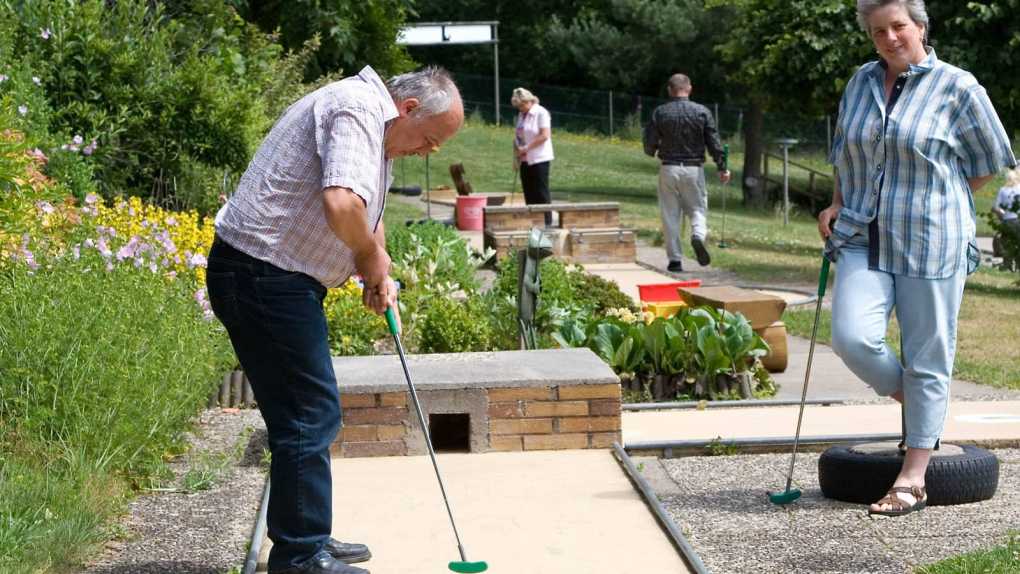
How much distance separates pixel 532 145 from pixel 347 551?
37.6ft

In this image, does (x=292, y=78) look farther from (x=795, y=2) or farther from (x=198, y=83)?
(x=795, y=2)

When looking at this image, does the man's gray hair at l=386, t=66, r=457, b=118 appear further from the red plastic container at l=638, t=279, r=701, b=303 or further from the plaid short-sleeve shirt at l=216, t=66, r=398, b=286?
the red plastic container at l=638, t=279, r=701, b=303

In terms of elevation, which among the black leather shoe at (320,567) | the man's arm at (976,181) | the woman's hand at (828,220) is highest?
the man's arm at (976,181)

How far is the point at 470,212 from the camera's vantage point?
59.3 ft

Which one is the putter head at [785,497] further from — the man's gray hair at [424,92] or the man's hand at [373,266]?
the man's gray hair at [424,92]

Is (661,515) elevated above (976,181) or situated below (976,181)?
below

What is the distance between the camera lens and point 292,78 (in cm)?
1520

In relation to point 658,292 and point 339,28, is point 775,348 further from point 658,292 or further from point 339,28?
point 339,28

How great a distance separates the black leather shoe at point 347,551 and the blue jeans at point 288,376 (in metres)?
0.28

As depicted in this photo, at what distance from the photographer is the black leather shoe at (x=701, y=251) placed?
14461 millimetres

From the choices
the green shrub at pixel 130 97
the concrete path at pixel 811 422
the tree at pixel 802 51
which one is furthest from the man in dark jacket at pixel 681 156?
the concrete path at pixel 811 422

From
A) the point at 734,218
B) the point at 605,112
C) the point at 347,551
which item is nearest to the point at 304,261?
the point at 347,551

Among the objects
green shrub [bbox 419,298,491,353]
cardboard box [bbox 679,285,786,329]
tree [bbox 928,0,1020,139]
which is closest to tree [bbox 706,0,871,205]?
tree [bbox 928,0,1020,139]

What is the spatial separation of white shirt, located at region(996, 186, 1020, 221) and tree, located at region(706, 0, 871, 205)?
204cm
